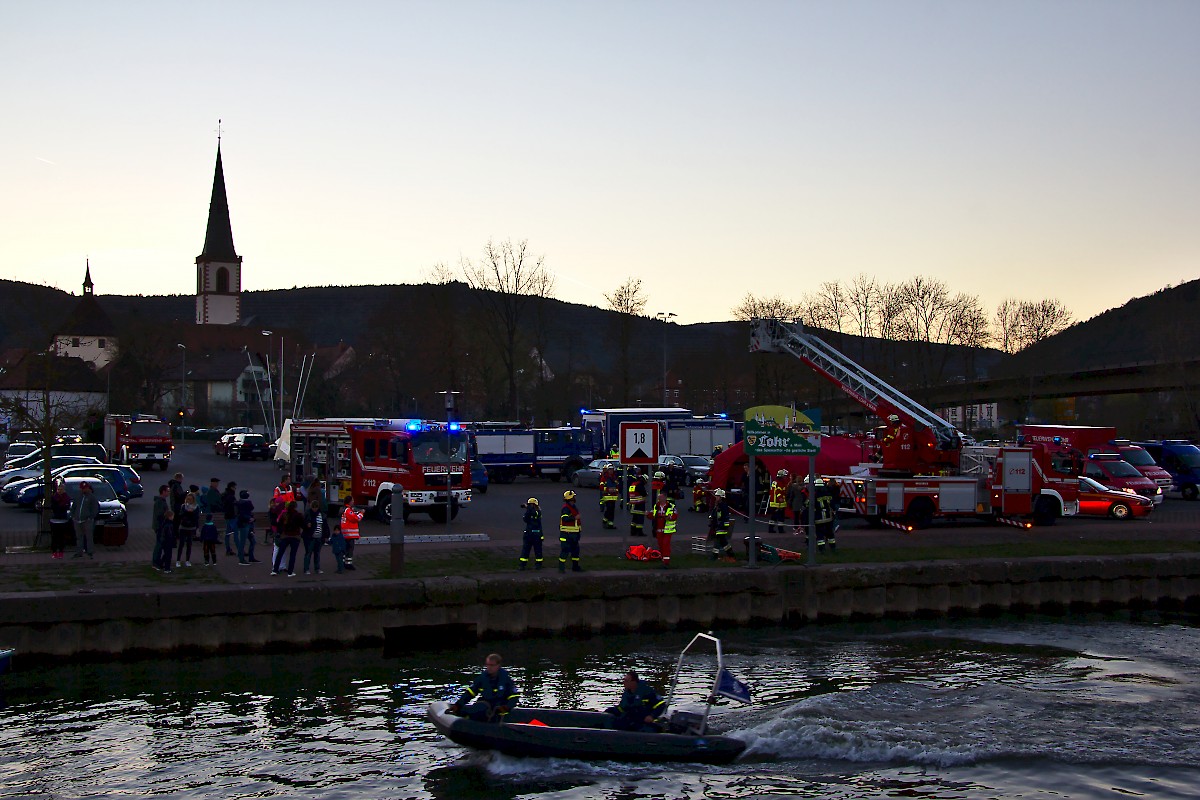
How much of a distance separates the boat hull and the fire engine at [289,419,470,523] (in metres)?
17.3

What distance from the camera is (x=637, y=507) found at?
104ft

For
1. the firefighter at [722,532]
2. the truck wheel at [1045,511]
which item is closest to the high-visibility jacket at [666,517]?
the firefighter at [722,532]

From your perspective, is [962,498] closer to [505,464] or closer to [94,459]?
[505,464]

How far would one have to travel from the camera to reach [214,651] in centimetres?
2245

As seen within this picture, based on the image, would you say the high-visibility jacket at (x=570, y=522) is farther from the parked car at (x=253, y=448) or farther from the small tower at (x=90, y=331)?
the small tower at (x=90, y=331)

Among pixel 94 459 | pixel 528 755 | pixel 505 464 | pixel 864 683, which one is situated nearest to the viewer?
pixel 528 755

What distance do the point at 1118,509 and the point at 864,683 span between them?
857 inches

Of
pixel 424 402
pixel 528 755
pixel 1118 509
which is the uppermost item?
pixel 424 402

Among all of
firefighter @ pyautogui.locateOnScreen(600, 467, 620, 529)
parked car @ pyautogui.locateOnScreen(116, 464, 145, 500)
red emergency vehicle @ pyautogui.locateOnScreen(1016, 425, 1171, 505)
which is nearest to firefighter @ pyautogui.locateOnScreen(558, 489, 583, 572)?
firefighter @ pyautogui.locateOnScreen(600, 467, 620, 529)

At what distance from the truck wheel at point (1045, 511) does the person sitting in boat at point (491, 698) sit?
2440 centimetres

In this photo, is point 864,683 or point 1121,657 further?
point 1121,657

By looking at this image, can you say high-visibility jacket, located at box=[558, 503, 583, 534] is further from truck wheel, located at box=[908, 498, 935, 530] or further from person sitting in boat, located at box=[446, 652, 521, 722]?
truck wheel, located at box=[908, 498, 935, 530]

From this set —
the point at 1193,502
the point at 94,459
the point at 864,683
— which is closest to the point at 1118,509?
the point at 1193,502

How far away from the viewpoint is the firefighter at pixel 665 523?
26.6 m
